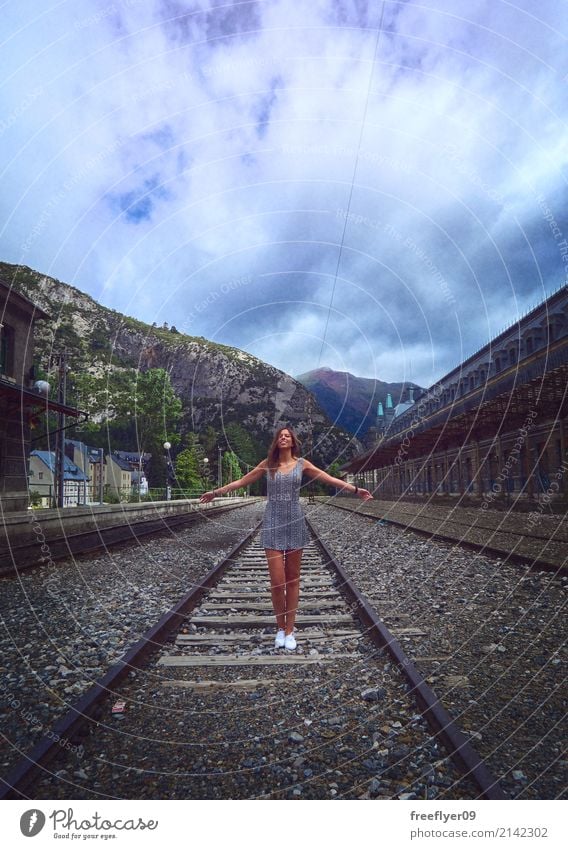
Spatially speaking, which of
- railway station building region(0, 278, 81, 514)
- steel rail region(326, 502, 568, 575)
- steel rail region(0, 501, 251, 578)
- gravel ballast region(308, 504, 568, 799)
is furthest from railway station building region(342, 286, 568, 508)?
railway station building region(0, 278, 81, 514)

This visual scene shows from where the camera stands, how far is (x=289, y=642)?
470 centimetres

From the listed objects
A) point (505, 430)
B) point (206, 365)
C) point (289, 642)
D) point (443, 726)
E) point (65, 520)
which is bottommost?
point (65, 520)

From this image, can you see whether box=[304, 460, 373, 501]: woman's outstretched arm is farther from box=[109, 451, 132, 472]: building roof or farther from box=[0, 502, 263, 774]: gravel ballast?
box=[109, 451, 132, 472]: building roof

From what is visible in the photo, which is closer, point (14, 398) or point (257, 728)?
point (257, 728)

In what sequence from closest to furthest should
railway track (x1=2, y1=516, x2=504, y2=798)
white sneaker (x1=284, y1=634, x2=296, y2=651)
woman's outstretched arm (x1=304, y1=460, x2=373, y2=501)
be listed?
railway track (x1=2, y1=516, x2=504, y2=798)
woman's outstretched arm (x1=304, y1=460, x2=373, y2=501)
white sneaker (x1=284, y1=634, x2=296, y2=651)

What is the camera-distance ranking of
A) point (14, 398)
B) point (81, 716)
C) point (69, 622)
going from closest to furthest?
point (81, 716) < point (69, 622) < point (14, 398)

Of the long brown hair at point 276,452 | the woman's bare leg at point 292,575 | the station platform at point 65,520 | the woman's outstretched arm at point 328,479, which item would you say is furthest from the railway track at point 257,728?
the station platform at point 65,520

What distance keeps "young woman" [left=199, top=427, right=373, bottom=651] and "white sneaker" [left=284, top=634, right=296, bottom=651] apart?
2.07 ft

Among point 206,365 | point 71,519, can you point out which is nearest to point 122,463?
point 71,519

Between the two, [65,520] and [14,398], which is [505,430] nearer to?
[65,520]

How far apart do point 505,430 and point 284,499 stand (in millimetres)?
32620

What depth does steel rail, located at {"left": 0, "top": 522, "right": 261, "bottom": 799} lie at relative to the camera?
2400 mm

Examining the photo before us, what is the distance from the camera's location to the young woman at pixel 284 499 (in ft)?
13.4

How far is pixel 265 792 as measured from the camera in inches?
97.8
